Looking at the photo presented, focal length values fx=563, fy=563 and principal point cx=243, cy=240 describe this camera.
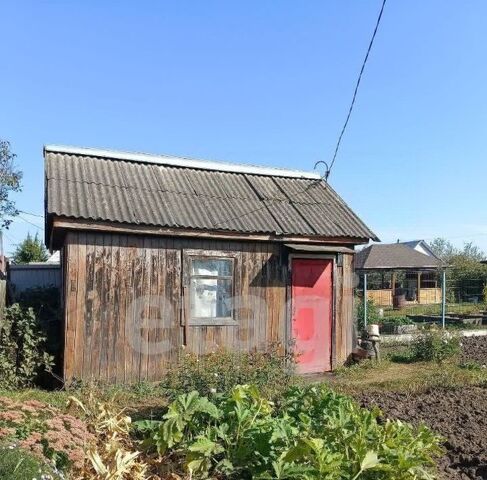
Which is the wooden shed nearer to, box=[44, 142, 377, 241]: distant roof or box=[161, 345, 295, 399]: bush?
box=[44, 142, 377, 241]: distant roof

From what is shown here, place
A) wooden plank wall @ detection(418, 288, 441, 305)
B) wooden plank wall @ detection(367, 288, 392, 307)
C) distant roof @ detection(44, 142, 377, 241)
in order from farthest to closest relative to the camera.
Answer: wooden plank wall @ detection(418, 288, 441, 305), wooden plank wall @ detection(367, 288, 392, 307), distant roof @ detection(44, 142, 377, 241)

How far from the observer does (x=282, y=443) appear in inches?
191

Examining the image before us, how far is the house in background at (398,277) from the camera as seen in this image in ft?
115

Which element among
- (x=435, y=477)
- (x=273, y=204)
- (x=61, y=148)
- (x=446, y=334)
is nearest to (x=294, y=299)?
(x=273, y=204)

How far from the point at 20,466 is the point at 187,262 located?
702 centimetres

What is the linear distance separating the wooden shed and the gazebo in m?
21.7

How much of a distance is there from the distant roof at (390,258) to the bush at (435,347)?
20.9 m

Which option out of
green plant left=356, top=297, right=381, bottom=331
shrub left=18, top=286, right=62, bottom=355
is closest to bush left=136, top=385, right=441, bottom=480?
shrub left=18, top=286, right=62, bottom=355

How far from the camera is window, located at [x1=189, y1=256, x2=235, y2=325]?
10.5 m

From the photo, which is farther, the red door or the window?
the red door

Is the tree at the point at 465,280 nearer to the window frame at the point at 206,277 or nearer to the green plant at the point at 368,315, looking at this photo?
the green plant at the point at 368,315

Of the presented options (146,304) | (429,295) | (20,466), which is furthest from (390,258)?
(20,466)

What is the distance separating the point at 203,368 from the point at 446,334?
8.19 metres

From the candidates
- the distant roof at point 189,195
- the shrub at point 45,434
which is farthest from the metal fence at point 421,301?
the shrub at point 45,434
